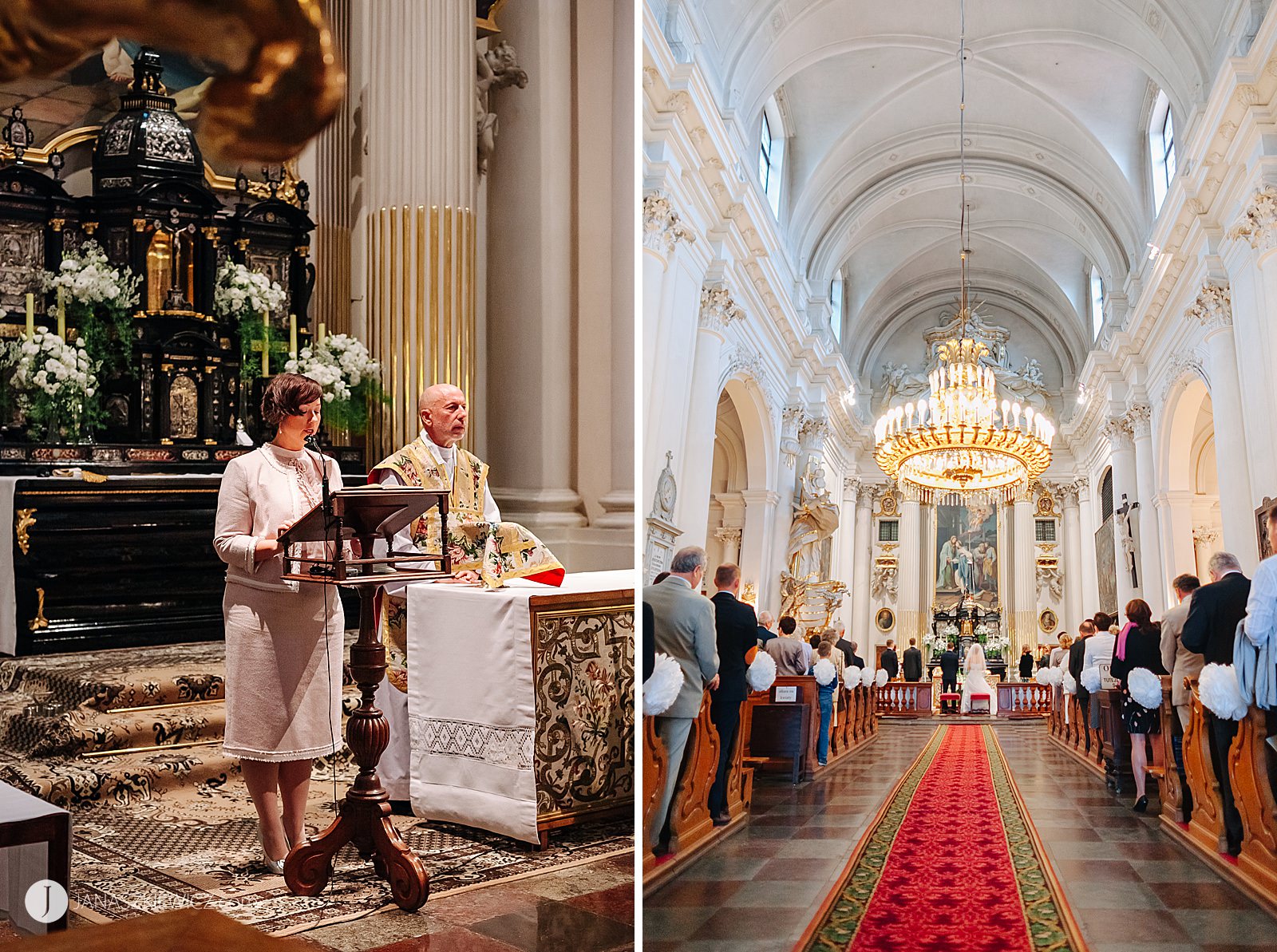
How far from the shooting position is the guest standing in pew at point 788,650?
2242 millimetres

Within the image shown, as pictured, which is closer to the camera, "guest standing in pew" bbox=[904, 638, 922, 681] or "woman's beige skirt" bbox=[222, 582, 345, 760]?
"guest standing in pew" bbox=[904, 638, 922, 681]

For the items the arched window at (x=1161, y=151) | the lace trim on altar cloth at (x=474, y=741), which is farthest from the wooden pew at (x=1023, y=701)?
the lace trim on altar cloth at (x=474, y=741)

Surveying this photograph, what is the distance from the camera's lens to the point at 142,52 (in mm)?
6422

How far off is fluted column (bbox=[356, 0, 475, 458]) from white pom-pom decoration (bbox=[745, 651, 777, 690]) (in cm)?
475

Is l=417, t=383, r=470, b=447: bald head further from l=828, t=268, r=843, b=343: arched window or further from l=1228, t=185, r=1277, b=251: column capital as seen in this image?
l=1228, t=185, r=1277, b=251: column capital

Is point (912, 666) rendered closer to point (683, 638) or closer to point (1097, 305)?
point (683, 638)

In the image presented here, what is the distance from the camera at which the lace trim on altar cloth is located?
12.6 ft

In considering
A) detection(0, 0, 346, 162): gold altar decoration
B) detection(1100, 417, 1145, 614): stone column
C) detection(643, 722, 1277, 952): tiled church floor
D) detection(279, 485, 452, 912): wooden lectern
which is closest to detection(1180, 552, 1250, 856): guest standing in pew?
detection(643, 722, 1277, 952): tiled church floor

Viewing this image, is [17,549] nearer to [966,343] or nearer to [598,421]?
[598,421]

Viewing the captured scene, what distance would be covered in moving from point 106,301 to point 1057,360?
16.1 feet

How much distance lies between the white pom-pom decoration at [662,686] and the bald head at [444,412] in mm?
2127

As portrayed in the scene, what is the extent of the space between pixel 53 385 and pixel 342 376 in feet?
4.80

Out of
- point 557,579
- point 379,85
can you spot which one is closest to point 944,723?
point 557,579

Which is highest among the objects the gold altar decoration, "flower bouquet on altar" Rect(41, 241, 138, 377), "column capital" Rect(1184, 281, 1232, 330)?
the gold altar decoration
